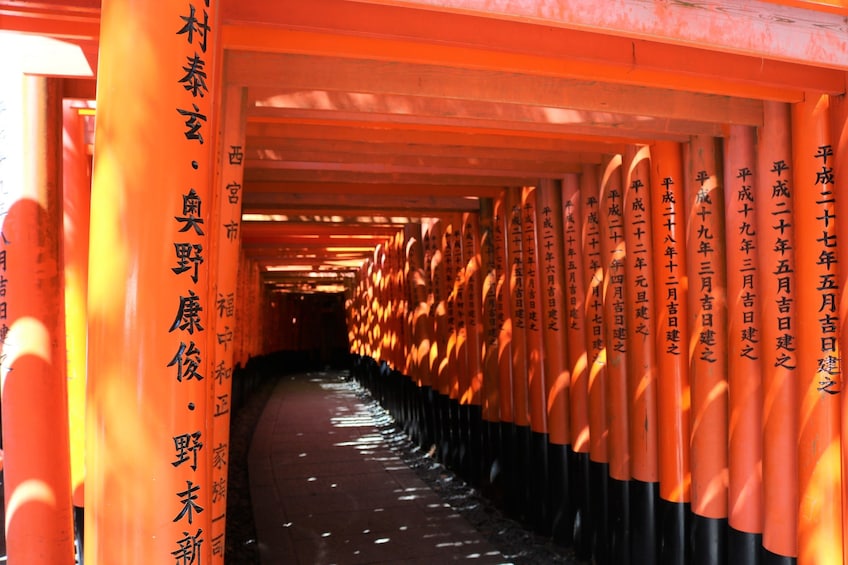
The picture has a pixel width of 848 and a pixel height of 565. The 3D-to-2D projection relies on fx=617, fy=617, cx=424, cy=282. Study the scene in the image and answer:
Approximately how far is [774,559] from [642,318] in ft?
5.29

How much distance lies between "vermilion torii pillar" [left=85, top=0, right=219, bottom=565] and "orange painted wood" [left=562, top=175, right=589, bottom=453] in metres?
3.82

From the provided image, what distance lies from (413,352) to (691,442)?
20.7 ft

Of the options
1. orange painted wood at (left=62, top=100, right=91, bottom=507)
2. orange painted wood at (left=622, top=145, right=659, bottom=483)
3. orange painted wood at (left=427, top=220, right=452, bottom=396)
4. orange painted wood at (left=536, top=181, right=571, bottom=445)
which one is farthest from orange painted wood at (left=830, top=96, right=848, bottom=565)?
orange painted wood at (left=427, top=220, right=452, bottom=396)

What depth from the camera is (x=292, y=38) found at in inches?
107

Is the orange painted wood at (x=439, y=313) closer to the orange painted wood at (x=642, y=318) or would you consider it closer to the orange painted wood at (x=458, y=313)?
the orange painted wood at (x=458, y=313)

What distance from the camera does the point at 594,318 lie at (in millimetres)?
4922

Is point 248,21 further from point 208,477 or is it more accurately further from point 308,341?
point 308,341

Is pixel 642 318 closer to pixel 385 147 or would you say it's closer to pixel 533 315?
pixel 533 315

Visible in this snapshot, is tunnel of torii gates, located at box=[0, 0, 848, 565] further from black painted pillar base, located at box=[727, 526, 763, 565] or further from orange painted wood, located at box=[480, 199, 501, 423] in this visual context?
orange painted wood, located at box=[480, 199, 501, 423]

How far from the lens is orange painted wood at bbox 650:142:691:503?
13.2 ft

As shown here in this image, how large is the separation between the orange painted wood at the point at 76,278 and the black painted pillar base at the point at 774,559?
4.03 m

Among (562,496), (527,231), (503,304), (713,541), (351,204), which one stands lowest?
(562,496)

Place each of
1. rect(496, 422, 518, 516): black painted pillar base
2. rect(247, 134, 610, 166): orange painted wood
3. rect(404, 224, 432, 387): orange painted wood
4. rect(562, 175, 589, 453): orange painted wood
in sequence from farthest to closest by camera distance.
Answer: rect(404, 224, 432, 387): orange painted wood
rect(496, 422, 518, 516): black painted pillar base
rect(562, 175, 589, 453): orange painted wood
rect(247, 134, 610, 166): orange painted wood

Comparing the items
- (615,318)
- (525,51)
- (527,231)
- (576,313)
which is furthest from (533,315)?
(525,51)
